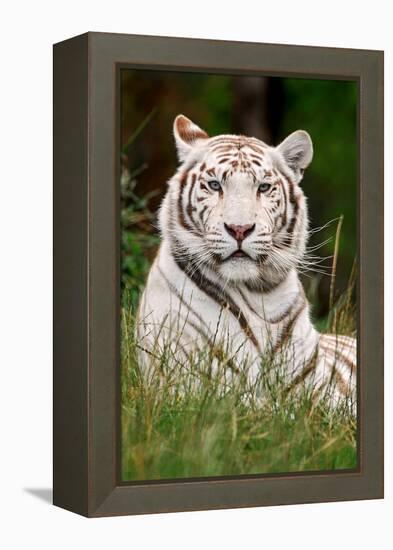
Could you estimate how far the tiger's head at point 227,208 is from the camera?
775 centimetres

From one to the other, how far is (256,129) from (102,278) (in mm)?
1215

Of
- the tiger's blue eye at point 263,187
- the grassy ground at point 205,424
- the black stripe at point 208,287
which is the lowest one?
the grassy ground at point 205,424

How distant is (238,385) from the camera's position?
303 inches

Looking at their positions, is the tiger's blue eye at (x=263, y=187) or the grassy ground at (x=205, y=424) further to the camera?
the tiger's blue eye at (x=263, y=187)

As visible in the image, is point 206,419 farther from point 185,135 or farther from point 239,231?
point 185,135

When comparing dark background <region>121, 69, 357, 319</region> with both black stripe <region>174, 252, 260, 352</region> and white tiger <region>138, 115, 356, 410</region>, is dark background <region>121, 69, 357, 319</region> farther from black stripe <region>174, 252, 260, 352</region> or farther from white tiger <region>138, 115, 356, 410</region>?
black stripe <region>174, 252, 260, 352</region>

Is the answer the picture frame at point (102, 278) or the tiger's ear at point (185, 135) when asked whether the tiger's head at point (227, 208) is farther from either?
the picture frame at point (102, 278)

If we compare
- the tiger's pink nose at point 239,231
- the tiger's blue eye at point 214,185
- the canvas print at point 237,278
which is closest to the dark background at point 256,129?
the canvas print at point 237,278

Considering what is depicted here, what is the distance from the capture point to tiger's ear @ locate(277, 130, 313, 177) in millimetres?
7973

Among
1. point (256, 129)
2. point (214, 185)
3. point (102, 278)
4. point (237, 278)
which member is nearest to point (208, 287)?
point (237, 278)

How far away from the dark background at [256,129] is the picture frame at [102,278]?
103 millimetres

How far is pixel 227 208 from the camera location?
7738 mm

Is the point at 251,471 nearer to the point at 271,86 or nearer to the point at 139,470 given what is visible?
the point at 139,470

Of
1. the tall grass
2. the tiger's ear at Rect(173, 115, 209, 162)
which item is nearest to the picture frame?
the tall grass
